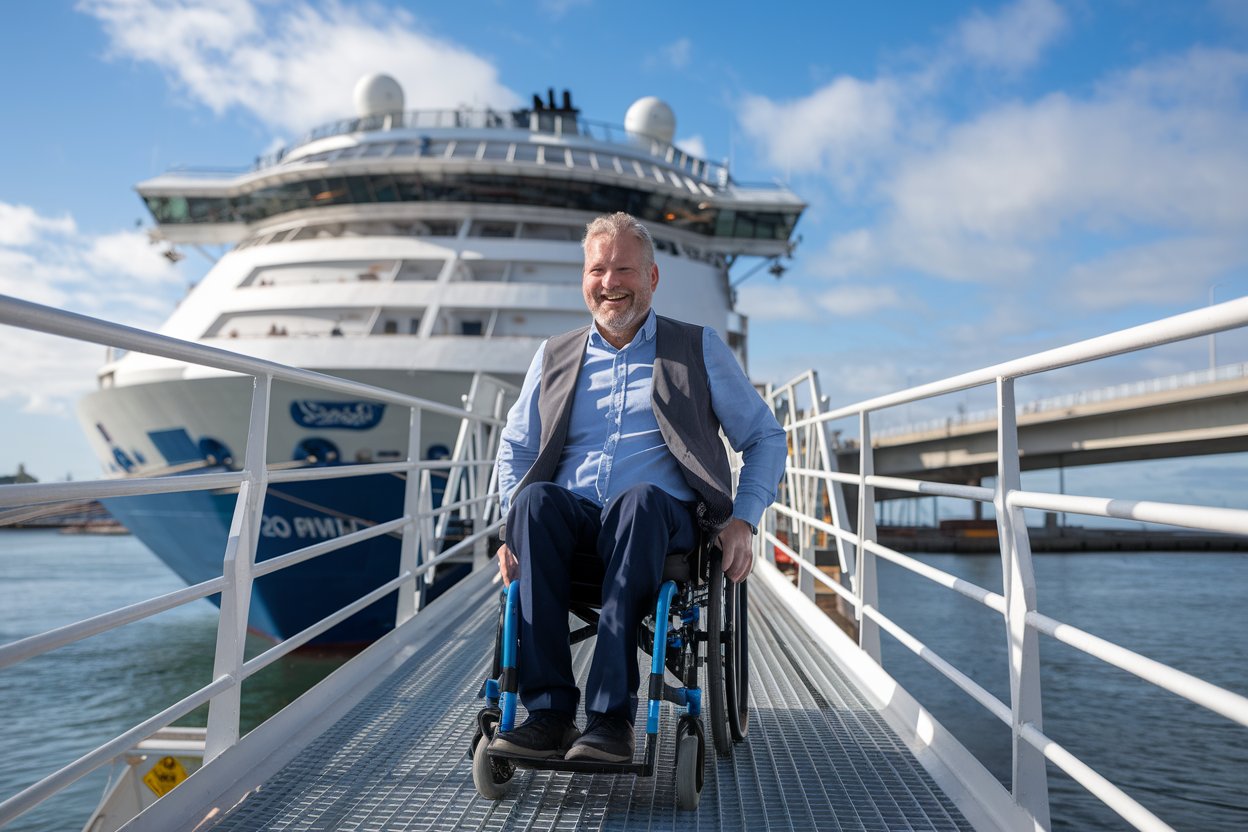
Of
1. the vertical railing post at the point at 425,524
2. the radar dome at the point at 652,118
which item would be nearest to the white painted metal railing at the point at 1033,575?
the vertical railing post at the point at 425,524

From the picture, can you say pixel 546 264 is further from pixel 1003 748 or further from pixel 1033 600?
pixel 1033 600

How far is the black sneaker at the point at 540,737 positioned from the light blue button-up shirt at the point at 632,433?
0.53 meters

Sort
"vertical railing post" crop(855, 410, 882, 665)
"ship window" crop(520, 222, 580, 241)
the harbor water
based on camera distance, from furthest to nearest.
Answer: "ship window" crop(520, 222, 580, 241), the harbor water, "vertical railing post" crop(855, 410, 882, 665)

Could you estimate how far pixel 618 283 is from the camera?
225cm

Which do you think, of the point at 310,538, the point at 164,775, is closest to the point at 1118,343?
Answer: the point at 164,775

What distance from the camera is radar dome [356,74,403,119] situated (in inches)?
666

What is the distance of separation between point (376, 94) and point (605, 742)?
56.6 feet

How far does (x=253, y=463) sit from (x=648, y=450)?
101cm

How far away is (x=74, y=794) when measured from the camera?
7.18m

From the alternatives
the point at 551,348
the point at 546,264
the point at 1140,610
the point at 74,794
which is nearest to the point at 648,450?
the point at 551,348

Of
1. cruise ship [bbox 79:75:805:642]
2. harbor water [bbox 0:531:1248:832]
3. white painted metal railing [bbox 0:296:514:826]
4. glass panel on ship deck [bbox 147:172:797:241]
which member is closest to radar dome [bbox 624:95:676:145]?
cruise ship [bbox 79:75:805:642]

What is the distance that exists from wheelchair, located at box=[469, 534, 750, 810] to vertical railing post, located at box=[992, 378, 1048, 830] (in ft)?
2.08

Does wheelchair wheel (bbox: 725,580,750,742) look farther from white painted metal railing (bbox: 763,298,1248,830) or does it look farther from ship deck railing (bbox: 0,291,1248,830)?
white painted metal railing (bbox: 763,298,1248,830)

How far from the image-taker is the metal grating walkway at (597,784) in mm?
1839
